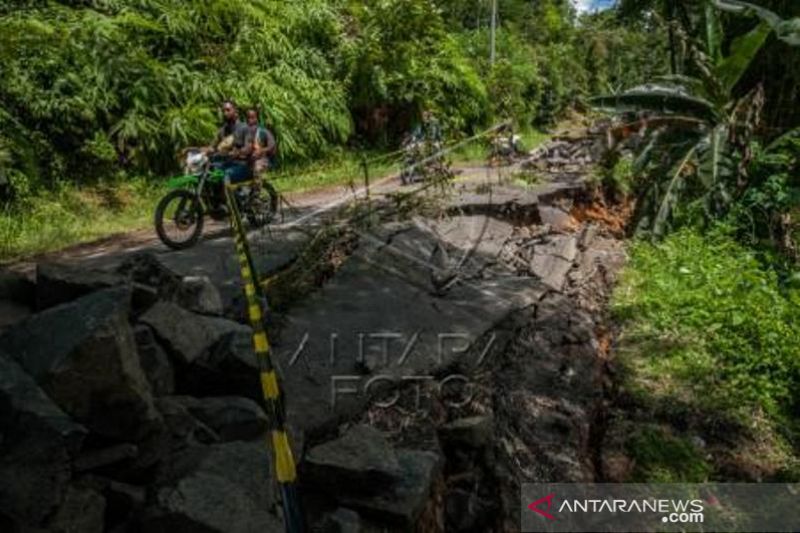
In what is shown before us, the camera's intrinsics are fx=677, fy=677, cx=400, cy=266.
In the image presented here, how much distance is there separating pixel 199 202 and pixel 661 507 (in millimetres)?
5820

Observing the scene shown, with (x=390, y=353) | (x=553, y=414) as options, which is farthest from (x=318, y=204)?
(x=553, y=414)

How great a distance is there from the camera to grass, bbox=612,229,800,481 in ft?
14.9

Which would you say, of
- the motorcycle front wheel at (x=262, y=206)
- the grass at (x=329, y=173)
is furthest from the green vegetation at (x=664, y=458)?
the grass at (x=329, y=173)

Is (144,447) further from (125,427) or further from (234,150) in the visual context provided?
(234,150)

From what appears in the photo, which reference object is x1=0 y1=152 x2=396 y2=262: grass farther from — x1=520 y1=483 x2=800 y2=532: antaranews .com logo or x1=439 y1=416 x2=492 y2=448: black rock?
x1=520 y1=483 x2=800 y2=532: antaranews .com logo

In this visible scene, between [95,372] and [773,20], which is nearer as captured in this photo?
[95,372]

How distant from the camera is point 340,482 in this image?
3246mm

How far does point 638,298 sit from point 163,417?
5.26 m

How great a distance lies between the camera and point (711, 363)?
565 cm

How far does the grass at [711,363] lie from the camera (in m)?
4.53

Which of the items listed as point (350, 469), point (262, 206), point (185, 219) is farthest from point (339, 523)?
point (262, 206)

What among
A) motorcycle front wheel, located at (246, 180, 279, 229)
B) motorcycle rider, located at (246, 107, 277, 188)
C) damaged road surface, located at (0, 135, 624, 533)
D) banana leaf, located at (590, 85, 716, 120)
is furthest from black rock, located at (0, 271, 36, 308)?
banana leaf, located at (590, 85, 716, 120)

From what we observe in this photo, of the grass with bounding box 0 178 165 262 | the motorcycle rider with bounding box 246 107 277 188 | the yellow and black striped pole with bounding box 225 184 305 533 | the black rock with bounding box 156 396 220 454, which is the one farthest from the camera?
the grass with bounding box 0 178 165 262

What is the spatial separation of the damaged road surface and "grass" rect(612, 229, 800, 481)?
1.24ft
